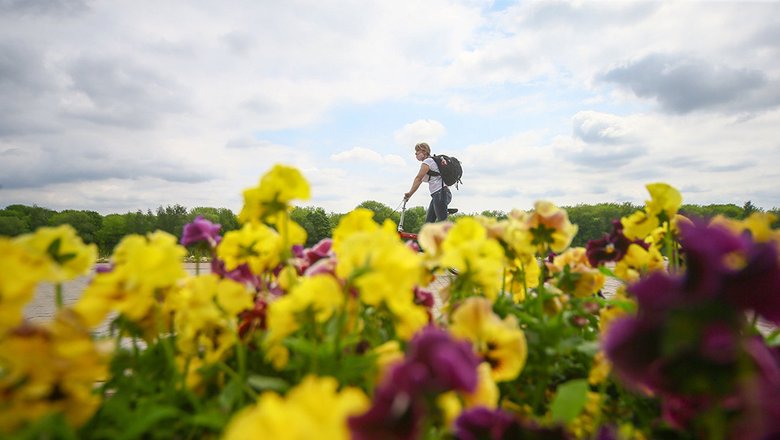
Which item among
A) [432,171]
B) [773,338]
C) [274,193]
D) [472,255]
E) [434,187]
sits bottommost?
[773,338]

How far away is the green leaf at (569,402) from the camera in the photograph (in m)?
0.61

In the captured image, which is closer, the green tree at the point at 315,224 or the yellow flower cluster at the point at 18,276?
the yellow flower cluster at the point at 18,276

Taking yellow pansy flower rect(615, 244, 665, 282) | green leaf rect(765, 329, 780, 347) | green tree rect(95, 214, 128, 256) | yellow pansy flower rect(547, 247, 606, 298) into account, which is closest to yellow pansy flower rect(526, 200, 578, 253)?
yellow pansy flower rect(547, 247, 606, 298)

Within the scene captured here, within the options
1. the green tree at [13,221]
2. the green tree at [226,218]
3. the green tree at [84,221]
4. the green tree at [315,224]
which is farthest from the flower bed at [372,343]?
the green tree at [84,221]

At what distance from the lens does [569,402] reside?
2.08 ft

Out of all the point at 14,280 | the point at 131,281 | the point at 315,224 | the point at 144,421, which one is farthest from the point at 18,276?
the point at 315,224

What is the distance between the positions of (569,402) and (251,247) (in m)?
0.63

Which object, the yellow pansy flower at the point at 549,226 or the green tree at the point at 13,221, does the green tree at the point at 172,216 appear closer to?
the green tree at the point at 13,221

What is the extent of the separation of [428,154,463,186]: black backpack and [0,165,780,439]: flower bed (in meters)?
6.38

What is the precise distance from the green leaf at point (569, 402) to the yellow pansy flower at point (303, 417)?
1.19 feet

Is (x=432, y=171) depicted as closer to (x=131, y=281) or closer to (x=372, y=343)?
(x=372, y=343)

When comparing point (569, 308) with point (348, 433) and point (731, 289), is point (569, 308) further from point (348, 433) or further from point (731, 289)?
point (348, 433)

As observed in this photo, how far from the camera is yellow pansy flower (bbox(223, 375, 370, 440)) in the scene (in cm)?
33

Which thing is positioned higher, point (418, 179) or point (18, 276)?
point (418, 179)
